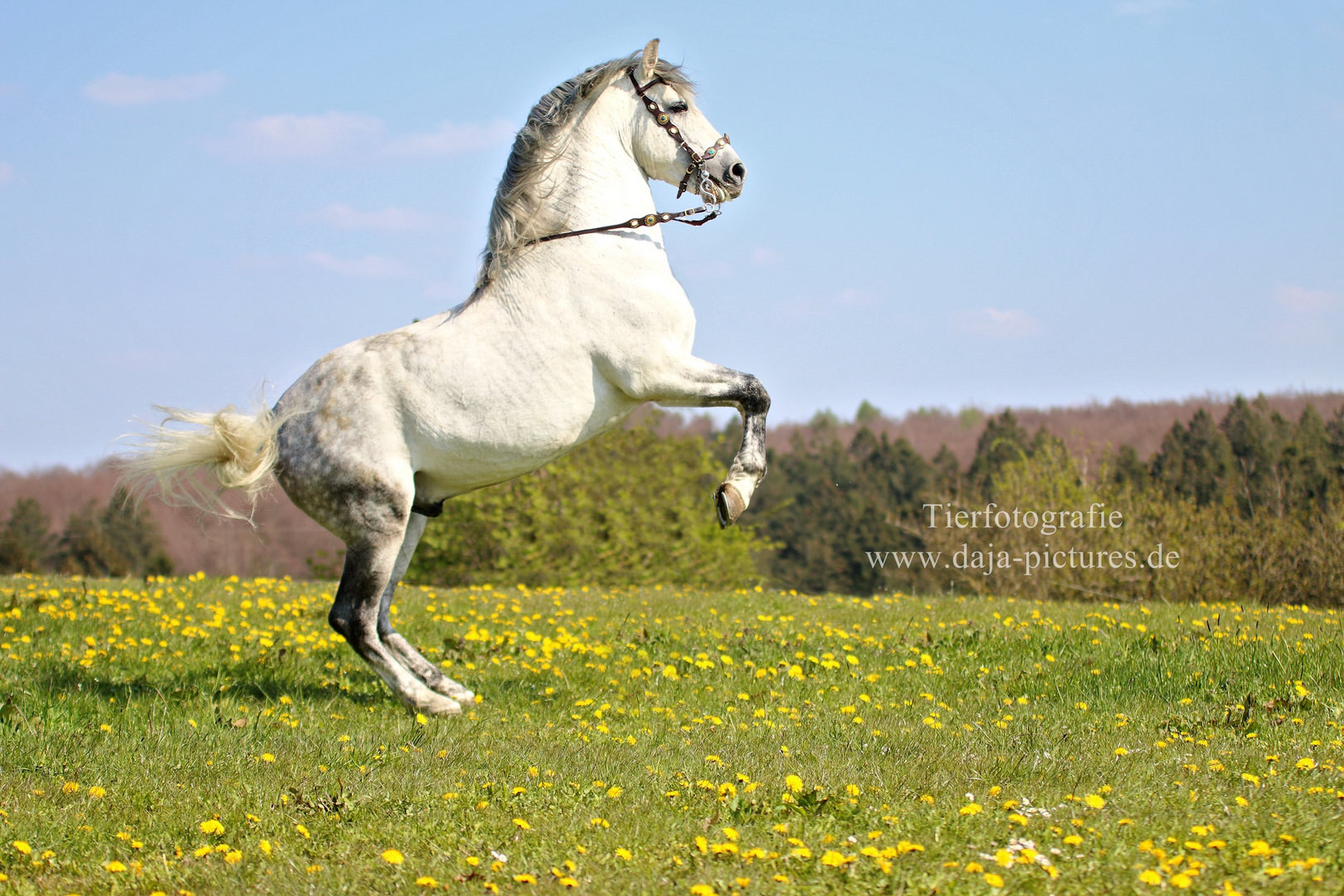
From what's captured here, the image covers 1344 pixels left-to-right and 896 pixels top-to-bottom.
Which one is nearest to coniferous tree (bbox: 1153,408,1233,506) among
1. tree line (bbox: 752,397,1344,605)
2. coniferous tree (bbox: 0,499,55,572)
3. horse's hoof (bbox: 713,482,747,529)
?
tree line (bbox: 752,397,1344,605)

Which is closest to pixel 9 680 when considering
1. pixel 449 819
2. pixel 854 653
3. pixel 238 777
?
pixel 238 777

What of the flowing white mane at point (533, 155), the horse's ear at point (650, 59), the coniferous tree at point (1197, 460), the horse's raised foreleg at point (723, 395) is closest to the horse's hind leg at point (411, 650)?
the flowing white mane at point (533, 155)

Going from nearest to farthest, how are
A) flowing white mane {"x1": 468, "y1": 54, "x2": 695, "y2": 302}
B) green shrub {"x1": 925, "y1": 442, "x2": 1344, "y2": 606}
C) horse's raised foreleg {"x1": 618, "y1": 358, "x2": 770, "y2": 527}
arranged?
horse's raised foreleg {"x1": 618, "y1": 358, "x2": 770, "y2": 527} < flowing white mane {"x1": 468, "y1": 54, "x2": 695, "y2": 302} < green shrub {"x1": 925, "y1": 442, "x2": 1344, "y2": 606}

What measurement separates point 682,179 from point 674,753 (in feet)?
9.68

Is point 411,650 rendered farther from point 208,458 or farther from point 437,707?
point 208,458

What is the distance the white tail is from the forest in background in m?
0.20

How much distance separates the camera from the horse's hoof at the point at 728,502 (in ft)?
17.1

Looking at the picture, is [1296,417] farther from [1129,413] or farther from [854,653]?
[854,653]

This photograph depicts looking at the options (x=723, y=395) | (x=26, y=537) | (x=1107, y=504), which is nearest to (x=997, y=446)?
(x=1107, y=504)

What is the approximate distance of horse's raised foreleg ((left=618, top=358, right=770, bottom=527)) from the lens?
540cm

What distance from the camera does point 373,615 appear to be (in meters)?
5.88

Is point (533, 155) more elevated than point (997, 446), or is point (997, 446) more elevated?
point (533, 155)

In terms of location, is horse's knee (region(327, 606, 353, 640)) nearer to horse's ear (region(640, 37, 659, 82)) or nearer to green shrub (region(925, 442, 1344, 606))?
horse's ear (region(640, 37, 659, 82))

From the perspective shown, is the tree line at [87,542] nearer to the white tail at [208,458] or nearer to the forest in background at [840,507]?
the forest in background at [840,507]
